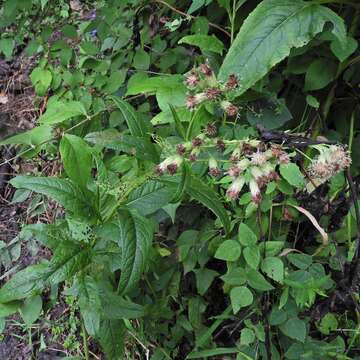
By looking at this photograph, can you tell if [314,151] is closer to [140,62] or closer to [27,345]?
[140,62]

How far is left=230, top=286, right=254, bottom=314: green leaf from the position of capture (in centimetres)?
149

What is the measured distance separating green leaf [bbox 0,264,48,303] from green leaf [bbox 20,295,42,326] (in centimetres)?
13

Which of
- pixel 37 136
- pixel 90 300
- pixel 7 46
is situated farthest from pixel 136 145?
pixel 7 46

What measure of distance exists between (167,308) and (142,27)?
1110mm

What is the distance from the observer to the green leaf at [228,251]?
5.05ft

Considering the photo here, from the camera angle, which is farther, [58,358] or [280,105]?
[58,358]

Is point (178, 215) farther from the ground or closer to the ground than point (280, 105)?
closer to the ground

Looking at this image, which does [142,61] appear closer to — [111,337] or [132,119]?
[132,119]

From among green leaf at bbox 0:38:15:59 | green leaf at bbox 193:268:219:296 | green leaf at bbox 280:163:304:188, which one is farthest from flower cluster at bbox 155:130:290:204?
green leaf at bbox 0:38:15:59

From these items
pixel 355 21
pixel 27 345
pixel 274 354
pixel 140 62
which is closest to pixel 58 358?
pixel 27 345

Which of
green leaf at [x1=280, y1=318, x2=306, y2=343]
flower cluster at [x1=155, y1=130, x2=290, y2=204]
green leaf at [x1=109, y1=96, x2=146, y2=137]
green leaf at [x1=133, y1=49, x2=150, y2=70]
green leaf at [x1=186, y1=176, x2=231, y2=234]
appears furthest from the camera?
green leaf at [x1=133, y1=49, x2=150, y2=70]

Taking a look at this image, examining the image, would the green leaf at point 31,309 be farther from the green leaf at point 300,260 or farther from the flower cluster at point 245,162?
the green leaf at point 300,260

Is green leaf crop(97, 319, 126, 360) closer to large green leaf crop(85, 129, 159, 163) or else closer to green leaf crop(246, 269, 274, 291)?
green leaf crop(246, 269, 274, 291)

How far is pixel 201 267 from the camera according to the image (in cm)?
171
